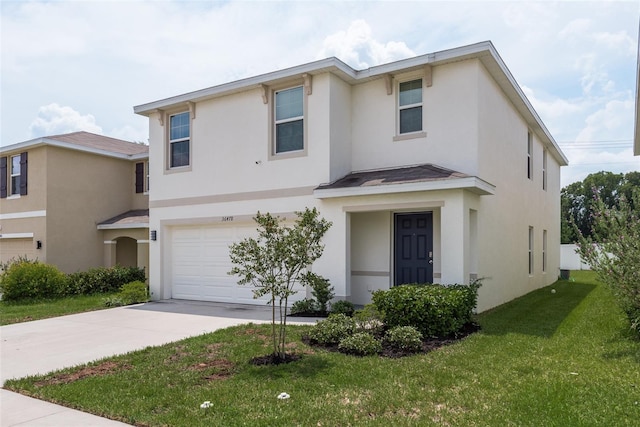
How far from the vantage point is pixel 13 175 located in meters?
20.1

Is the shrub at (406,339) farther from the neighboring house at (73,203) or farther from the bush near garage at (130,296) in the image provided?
the neighboring house at (73,203)

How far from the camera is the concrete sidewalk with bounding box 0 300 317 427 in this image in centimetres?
511

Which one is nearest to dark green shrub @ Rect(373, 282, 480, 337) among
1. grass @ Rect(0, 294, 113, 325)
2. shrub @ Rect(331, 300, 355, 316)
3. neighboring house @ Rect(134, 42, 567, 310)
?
neighboring house @ Rect(134, 42, 567, 310)

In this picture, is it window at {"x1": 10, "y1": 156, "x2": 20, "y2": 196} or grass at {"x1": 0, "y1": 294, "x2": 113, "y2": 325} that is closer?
grass at {"x1": 0, "y1": 294, "x2": 113, "y2": 325}

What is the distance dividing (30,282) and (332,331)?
39.4ft

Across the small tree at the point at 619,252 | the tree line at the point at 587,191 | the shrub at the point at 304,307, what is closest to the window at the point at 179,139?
the shrub at the point at 304,307

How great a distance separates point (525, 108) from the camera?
14508 millimetres

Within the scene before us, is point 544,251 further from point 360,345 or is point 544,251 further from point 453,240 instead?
point 360,345

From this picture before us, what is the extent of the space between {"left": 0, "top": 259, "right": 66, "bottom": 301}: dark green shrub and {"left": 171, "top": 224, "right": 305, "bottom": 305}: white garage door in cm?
429

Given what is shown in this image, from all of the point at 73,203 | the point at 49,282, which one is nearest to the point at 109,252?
the point at 73,203

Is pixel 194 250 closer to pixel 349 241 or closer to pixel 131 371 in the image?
pixel 349 241

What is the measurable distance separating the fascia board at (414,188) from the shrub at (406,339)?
133 inches

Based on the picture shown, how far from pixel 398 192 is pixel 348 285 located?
2592 millimetres

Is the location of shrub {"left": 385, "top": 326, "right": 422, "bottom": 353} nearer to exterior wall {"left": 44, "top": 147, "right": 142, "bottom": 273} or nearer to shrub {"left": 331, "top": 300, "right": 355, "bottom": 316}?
shrub {"left": 331, "top": 300, "right": 355, "bottom": 316}
